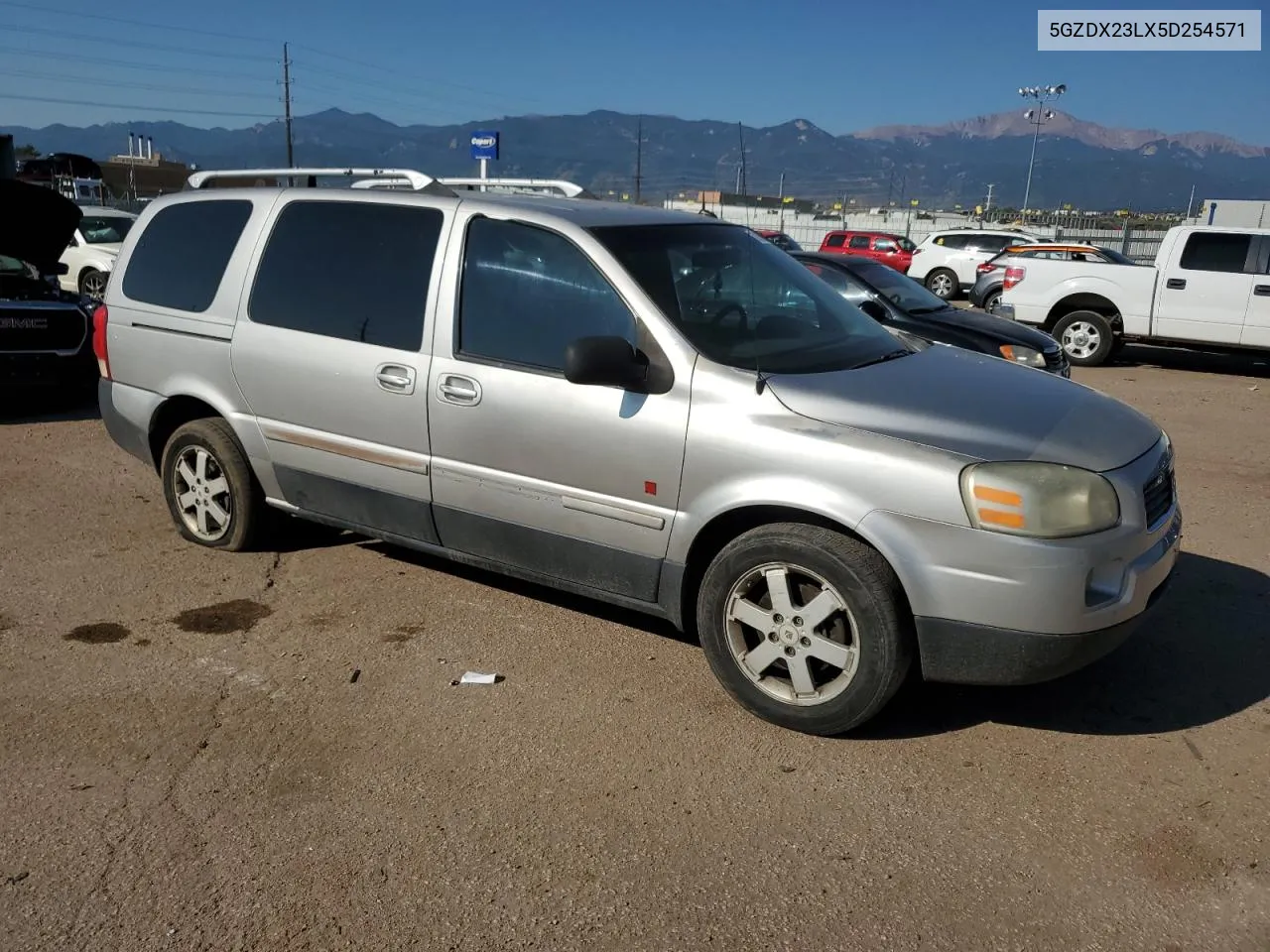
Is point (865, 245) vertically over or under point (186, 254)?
over

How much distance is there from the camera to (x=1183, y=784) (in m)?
3.36

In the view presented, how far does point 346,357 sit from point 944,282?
2178 cm

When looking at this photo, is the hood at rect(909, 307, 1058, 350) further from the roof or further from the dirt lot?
the roof

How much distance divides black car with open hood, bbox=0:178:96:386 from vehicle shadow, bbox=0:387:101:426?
0.76ft

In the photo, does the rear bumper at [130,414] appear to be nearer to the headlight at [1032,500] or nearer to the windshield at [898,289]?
the headlight at [1032,500]

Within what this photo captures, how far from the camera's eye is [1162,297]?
13.1m

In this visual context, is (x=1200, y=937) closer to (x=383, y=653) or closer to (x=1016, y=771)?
(x=1016, y=771)

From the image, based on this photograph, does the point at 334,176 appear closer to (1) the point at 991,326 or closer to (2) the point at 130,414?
(2) the point at 130,414

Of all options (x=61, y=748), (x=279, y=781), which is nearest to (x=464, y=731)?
(x=279, y=781)

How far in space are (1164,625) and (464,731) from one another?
3.21 m

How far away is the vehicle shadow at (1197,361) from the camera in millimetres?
13672

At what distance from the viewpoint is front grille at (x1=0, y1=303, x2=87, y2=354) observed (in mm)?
8469

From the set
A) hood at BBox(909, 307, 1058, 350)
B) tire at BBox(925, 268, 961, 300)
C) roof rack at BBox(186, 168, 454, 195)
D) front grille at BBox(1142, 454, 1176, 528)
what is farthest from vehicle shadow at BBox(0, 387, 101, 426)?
tire at BBox(925, 268, 961, 300)

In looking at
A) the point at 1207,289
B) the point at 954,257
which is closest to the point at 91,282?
the point at 1207,289
